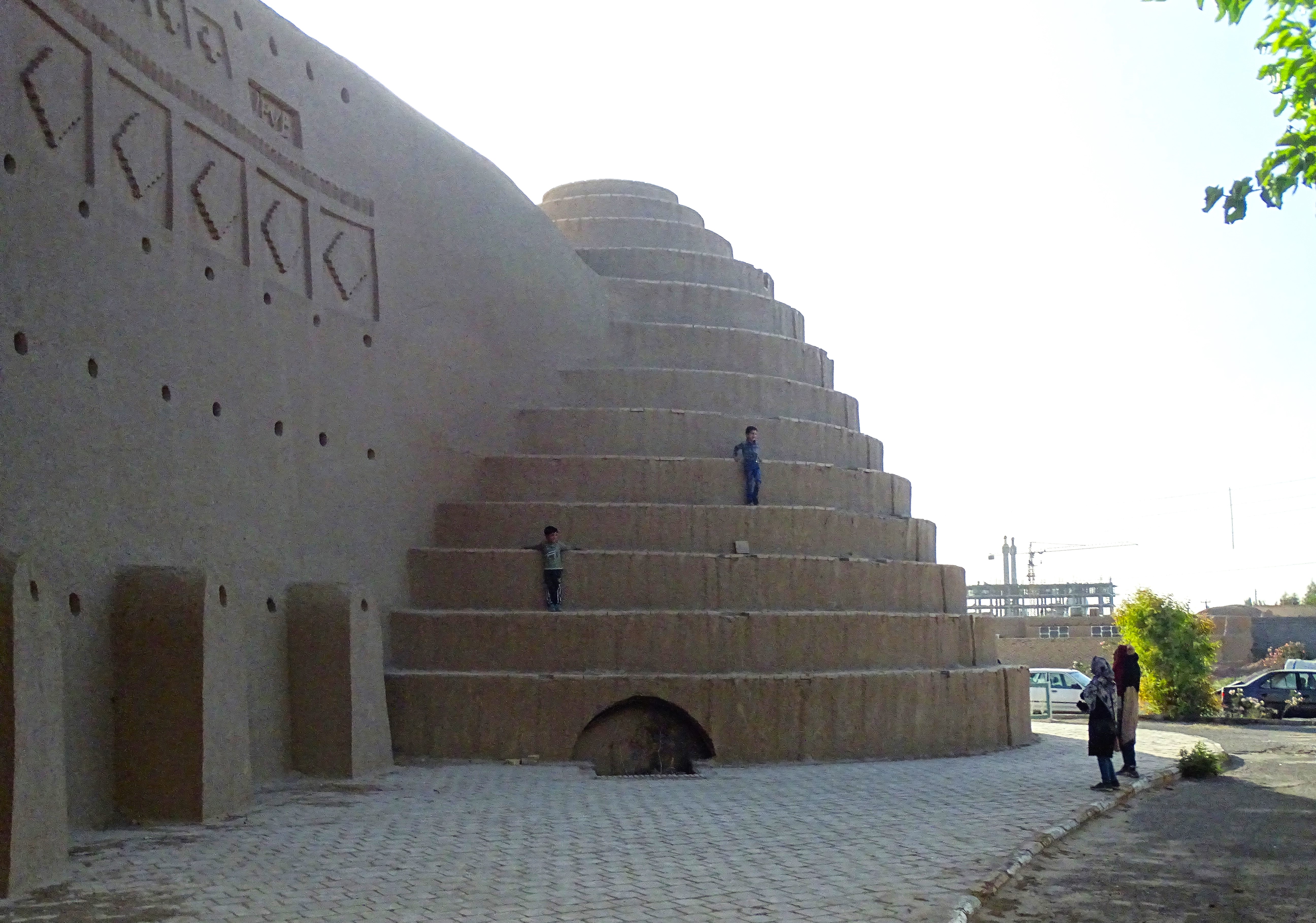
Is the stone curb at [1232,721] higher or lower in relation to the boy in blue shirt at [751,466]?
lower

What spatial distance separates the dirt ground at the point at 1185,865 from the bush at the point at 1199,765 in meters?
0.41

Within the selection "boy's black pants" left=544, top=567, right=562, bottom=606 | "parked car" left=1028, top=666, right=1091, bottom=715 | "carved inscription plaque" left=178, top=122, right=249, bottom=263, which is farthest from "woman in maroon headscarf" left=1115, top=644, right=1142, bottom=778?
"parked car" left=1028, top=666, right=1091, bottom=715

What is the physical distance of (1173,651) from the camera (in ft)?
71.8

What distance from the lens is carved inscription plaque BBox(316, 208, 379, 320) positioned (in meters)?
12.1

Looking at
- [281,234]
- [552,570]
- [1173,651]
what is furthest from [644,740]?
[1173,651]

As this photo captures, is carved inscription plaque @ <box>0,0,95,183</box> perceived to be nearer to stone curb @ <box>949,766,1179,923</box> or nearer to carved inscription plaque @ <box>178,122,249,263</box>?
carved inscription plaque @ <box>178,122,249,263</box>

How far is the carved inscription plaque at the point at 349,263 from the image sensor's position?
12.1 m

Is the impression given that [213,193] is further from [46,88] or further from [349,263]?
[349,263]

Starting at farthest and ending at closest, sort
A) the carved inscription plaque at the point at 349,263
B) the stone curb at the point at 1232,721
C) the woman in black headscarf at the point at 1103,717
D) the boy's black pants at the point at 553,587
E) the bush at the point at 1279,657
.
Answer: the bush at the point at 1279,657
the stone curb at the point at 1232,721
the boy's black pants at the point at 553,587
the carved inscription plaque at the point at 349,263
the woman in black headscarf at the point at 1103,717

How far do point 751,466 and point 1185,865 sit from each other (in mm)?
7424

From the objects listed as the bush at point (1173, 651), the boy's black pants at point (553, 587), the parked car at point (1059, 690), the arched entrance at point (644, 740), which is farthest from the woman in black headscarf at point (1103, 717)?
the parked car at point (1059, 690)

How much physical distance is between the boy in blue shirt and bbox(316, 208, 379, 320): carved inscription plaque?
14.9ft

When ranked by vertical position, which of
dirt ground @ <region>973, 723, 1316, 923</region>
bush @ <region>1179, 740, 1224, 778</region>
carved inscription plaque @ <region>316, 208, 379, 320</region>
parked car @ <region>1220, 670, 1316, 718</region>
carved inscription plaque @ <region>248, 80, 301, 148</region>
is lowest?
parked car @ <region>1220, 670, 1316, 718</region>

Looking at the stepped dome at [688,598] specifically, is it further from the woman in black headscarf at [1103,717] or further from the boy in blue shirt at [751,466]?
the woman in black headscarf at [1103,717]
